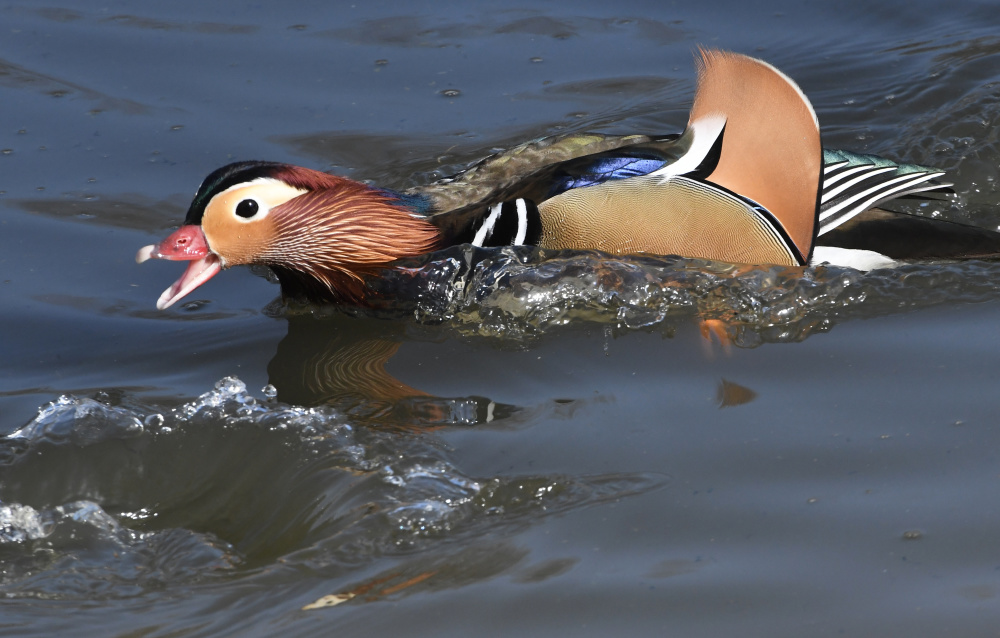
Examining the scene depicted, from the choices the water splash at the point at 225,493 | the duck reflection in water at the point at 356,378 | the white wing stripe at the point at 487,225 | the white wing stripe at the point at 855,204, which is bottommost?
the water splash at the point at 225,493

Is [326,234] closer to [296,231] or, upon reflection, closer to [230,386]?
[296,231]

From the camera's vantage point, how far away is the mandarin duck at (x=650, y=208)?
375 centimetres

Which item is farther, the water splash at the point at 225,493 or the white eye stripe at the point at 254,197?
the white eye stripe at the point at 254,197

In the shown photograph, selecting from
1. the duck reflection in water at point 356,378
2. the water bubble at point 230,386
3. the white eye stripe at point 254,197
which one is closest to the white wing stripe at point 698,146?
the duck reflection in water at point 356,378

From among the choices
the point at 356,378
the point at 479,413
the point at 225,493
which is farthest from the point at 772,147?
the point at 225,493

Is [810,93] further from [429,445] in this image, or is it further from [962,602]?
[962,602]

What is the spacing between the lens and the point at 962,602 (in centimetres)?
231

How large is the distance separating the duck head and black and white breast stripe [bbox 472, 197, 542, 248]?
29 cm

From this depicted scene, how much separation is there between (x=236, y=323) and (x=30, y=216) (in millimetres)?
1456

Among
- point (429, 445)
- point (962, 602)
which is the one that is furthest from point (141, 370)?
point (962, 602)

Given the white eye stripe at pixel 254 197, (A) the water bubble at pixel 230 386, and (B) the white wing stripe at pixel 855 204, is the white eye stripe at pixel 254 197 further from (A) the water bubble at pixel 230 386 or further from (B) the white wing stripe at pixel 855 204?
(B) the white wing stripe at pixel 855 204

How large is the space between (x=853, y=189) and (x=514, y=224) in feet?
3.91

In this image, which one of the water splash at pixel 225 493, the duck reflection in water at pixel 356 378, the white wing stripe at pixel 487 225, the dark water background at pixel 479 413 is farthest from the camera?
the white wing stripe at pixel 487 225

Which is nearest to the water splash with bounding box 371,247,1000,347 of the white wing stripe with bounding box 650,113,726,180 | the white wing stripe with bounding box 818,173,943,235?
the white wing stripe with bounding box 818,173,943,235
